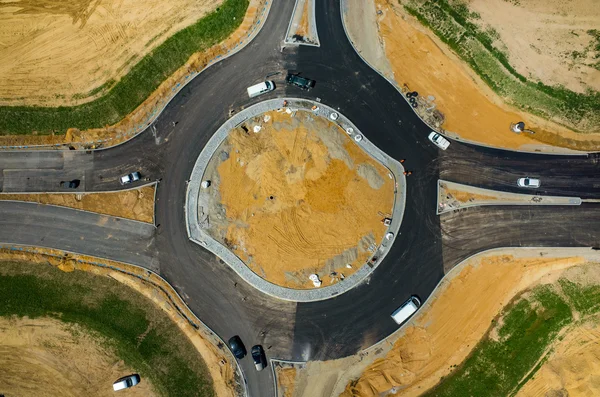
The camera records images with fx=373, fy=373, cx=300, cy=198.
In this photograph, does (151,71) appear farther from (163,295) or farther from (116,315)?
(116,315)

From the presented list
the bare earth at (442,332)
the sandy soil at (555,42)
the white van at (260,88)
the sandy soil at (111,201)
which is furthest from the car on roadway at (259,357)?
the sandy soil at (555,42)

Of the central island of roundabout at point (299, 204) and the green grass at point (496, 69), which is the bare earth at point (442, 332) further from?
the green grass at point (496, 69)

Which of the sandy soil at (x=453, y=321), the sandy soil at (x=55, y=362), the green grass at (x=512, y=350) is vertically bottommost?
the green grass at (x=512, y=350)

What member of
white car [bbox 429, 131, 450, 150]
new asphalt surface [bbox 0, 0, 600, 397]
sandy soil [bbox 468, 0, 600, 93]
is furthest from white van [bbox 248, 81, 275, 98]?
sandy soil [bbox 468, 0, 600, 93]

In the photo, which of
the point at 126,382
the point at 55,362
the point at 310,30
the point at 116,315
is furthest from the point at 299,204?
the point at 55,362

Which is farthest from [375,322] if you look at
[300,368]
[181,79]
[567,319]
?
[181,79]

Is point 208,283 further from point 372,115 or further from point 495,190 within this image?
point 495,190

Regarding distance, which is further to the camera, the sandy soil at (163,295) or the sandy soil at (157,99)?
the sandy soil at (157,99)
